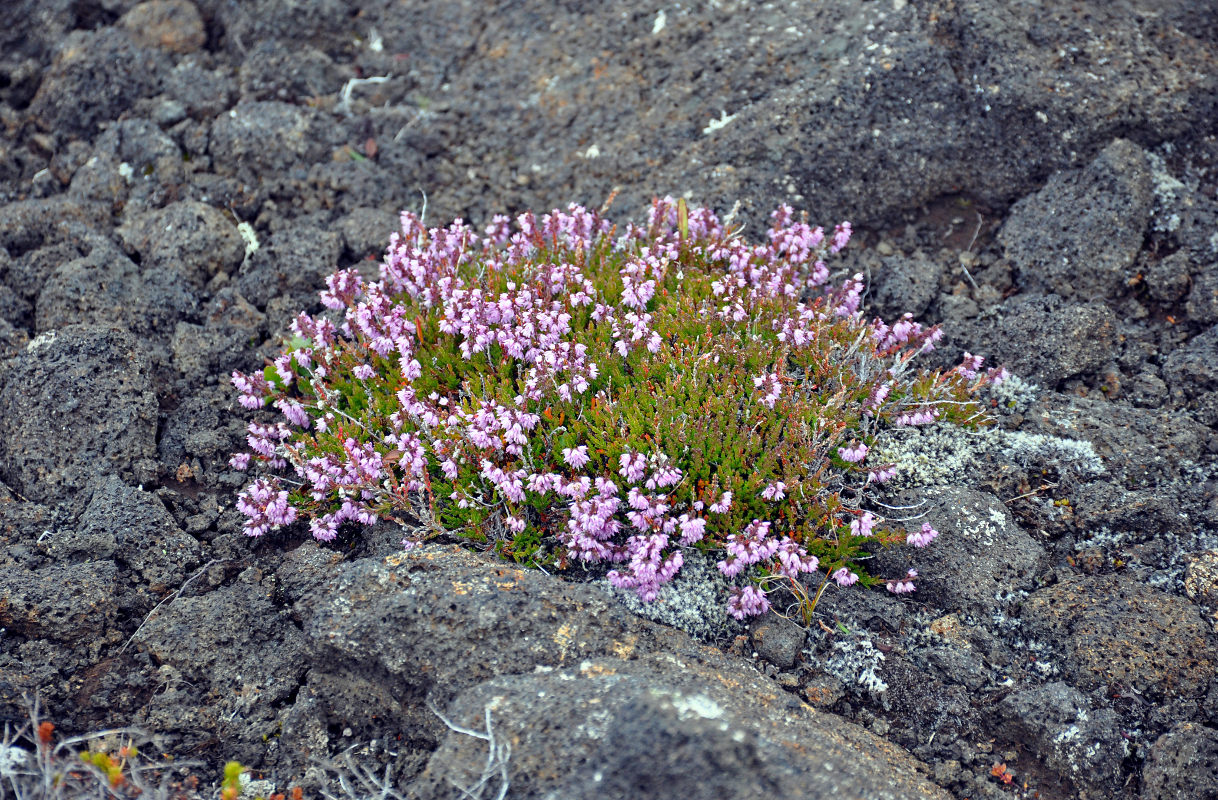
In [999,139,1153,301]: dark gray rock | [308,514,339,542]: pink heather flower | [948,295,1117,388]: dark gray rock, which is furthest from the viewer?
[999,139,1153,301]: dark gray rock

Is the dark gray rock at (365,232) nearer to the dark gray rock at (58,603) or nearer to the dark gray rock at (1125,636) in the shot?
the dark gray rock at (58,603)

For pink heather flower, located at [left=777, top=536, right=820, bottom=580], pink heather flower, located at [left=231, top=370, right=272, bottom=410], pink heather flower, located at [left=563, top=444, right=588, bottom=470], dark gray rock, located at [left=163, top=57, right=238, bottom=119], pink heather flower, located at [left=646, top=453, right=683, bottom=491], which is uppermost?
dark gray rock, located at [left=163, top=57, right=238, bottom=119]

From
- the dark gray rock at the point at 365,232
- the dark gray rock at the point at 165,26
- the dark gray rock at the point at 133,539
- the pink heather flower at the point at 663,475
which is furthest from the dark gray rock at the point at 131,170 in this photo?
the pink heather flower at the point at 663,475

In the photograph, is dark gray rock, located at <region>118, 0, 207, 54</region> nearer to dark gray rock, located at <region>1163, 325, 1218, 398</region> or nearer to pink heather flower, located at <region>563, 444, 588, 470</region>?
pink heather flower, located at <region>563, 444, 588, 470</region>

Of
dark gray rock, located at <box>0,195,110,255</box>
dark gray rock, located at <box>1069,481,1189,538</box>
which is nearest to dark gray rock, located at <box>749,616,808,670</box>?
dark gray rock, located at <box>1069,481,1189,538</box>

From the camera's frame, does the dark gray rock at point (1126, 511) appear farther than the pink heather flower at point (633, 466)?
Yes

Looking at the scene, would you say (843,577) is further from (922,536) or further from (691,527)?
(691,527)
